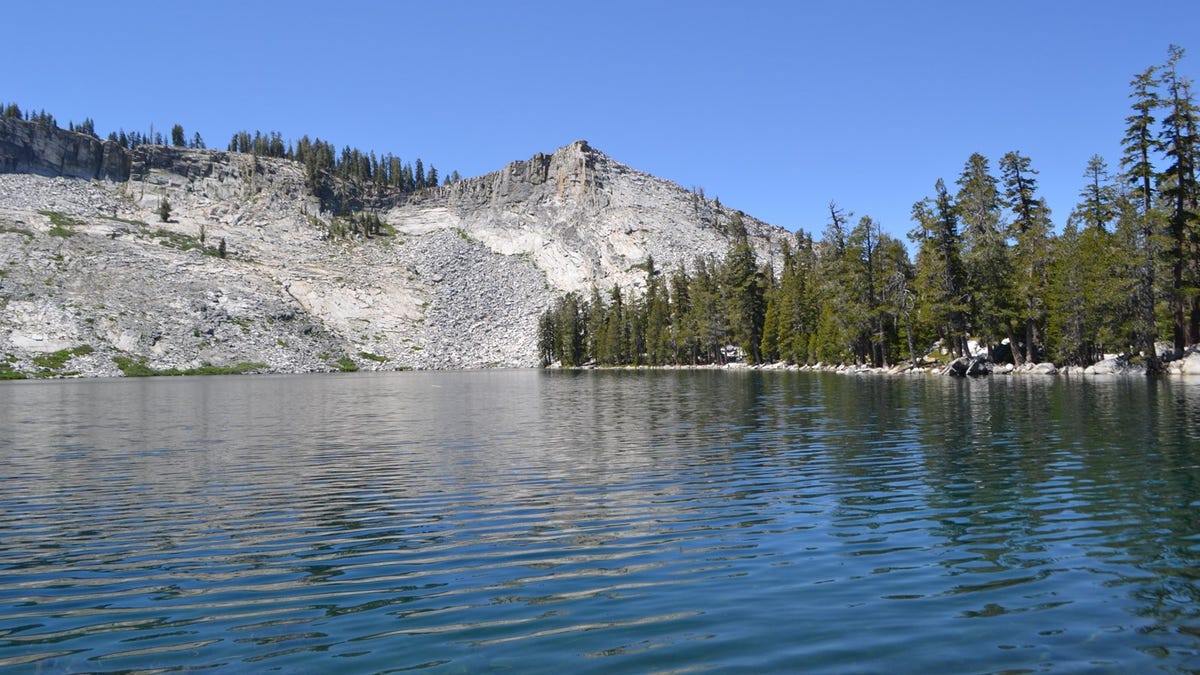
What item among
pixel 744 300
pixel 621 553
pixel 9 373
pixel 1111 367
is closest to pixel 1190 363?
pixel 1111 367

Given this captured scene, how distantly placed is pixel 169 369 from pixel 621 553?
172529 mm

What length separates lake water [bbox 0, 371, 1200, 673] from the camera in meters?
9.94

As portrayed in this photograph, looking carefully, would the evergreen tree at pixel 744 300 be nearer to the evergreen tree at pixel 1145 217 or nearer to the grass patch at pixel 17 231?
the evergreen tree at pixel 1145 217

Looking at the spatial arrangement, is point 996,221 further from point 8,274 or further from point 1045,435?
point 8,274

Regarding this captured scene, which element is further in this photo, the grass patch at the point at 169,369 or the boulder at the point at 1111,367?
the grass patch at the point at 169,369

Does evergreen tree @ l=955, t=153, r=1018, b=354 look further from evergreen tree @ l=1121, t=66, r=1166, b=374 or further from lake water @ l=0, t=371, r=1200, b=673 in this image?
lake water @ l=0, t=371, r=1200, b=673

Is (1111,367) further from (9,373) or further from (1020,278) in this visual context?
(9,373)

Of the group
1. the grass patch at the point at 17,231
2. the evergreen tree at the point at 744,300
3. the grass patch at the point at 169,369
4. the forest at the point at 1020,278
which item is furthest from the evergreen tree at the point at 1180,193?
the grass patch at the point at 17,231

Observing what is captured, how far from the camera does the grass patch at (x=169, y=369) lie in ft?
514

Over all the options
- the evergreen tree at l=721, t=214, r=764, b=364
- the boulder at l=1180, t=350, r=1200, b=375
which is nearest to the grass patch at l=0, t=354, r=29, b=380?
the evergreen tree at l=721, t=214, r=764, b=364

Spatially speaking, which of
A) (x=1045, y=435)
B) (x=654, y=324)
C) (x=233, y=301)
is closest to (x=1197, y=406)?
(x=1045, y=435)

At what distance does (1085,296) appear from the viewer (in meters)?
74.4

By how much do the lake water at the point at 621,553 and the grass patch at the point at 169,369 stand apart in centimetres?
14006

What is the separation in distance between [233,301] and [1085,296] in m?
182
